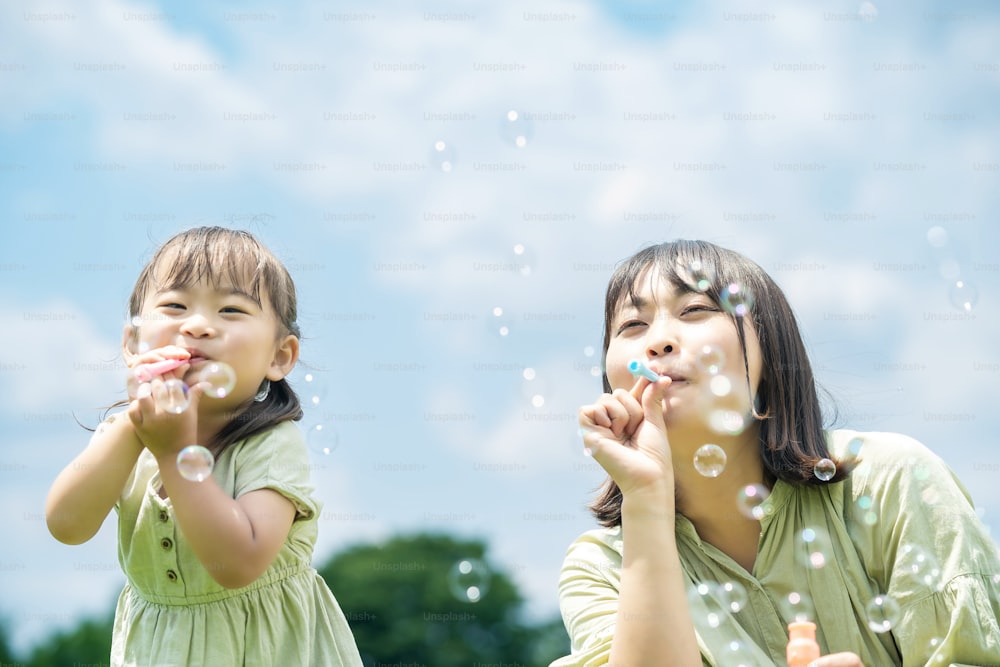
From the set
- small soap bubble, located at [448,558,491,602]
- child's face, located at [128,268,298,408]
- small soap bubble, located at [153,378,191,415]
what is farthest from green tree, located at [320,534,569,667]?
small soap bubble, located at [153,378,191,415]

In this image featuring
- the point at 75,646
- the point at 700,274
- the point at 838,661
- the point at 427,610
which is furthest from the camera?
the point at 427,610

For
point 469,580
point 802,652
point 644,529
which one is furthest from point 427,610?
point 802,652

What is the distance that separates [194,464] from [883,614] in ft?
6.24

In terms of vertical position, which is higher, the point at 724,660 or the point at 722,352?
the point at 722,352

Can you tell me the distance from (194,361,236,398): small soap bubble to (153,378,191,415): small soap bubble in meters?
0.07

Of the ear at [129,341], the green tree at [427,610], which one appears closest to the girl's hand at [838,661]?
the ear at [129,341]

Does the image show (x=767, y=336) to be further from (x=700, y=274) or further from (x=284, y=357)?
(x=284, y=357)

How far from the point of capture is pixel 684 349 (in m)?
3.08

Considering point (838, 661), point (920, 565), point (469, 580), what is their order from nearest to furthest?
point (838, 661) < point (920, 565) < point (469, 580)

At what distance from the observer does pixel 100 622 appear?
2423cm

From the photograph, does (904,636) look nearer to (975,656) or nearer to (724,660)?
(975,656)

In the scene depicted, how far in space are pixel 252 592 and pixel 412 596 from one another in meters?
27.1

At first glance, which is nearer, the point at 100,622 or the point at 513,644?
the point at 100,622

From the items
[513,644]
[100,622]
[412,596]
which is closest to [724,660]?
[100,622]
